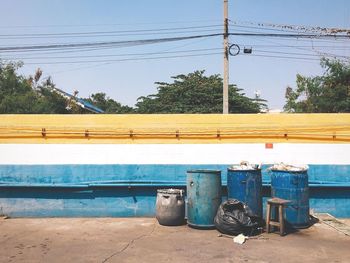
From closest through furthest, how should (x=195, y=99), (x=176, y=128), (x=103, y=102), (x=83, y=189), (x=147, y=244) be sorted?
(x=147, y=244), (x=83, y=189), (x=176, y=128), (x=195, y=99), (x=103, y=102)

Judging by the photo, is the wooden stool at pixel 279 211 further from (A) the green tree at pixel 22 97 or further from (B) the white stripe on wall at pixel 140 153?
(A) the green tree at pixel 22 97

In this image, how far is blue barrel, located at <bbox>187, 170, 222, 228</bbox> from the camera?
7.85 meters

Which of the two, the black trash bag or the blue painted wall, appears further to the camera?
the blue painted wall

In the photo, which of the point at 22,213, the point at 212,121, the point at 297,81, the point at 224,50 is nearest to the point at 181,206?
the point at 212,121

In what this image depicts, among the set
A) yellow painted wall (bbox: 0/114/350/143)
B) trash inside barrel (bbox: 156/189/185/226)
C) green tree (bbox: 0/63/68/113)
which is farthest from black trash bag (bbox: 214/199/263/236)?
green tree (bbox: 0/63/68/113)

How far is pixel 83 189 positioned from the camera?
8.96 meters

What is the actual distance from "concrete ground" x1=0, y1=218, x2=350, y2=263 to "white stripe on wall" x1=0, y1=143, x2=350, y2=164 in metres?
1.48

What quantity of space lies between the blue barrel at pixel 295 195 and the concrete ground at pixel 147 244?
270 mm

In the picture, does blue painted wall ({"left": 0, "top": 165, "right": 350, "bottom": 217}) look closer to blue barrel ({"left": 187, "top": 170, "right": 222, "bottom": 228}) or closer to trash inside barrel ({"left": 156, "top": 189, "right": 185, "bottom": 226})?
trash inside barrel ({"left": 156, "top": 189, "right": 185, "bottom": 226})

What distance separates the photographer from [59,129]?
9.08 m

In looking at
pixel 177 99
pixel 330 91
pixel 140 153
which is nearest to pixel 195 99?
pixel 177 99

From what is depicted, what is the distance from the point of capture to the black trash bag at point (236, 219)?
724 cm

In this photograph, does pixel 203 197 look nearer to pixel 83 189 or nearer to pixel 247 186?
pixel 247 186

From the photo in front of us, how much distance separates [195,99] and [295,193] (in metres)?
21.4
